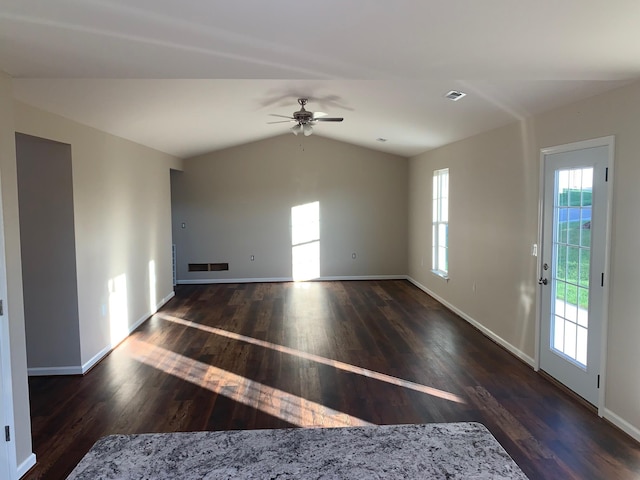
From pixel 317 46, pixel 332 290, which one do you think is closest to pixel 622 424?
pixel 317 46

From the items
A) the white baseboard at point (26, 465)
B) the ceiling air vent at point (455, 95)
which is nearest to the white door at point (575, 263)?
the ceiling air vent at point (455, 95)

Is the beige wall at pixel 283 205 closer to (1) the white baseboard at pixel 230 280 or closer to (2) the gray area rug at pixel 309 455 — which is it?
(1) the white baseboard at pixel 230 280

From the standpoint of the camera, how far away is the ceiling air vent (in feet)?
13.2

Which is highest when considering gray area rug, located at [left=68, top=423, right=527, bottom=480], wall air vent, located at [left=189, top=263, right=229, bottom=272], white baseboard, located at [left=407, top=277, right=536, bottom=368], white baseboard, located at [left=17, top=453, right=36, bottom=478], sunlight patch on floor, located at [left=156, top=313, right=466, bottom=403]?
gray area rug, located at [left=68, top=423, right=527, bottom=480]

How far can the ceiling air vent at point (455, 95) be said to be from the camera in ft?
13.2

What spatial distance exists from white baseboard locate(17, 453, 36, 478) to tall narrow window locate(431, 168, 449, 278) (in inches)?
216

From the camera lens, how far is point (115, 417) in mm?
3375

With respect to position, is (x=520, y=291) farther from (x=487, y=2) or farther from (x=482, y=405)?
(x=487, y=2)

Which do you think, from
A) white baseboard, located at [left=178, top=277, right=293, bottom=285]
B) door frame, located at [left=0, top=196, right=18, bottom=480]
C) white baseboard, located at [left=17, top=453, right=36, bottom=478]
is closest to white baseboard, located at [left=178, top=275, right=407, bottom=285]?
white baseboard, located at [left=178, top=277, right=293, bottom=285]

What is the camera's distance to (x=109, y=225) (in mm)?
4926

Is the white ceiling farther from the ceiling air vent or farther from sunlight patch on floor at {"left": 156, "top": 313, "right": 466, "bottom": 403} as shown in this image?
sunlight patch on floor at {"left": 156, "top": 313, "right": 466, "bottom": 403}

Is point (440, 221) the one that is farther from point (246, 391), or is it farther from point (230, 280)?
point (246, 391)

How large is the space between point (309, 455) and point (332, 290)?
7.00m

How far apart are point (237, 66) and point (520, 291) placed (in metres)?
3.43
